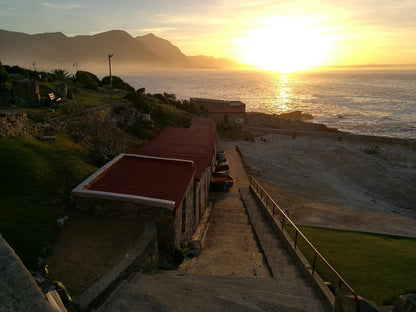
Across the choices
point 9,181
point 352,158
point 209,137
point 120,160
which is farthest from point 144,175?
point 352,158

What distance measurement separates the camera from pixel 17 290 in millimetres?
3354

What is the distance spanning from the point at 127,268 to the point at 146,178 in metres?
5.28

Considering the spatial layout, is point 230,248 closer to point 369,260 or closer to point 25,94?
point 369,260

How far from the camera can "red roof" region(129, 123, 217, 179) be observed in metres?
17.8

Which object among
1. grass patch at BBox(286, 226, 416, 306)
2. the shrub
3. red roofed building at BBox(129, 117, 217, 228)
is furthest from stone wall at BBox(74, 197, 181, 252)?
the shrub

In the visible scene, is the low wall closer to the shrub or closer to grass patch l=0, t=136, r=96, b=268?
grass patch l=0, t=136, r=96, b=268

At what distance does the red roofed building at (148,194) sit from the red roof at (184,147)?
78.6 inches

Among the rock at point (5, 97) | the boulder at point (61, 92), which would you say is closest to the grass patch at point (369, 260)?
the rock at point (5, 97)

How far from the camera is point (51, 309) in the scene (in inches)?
130

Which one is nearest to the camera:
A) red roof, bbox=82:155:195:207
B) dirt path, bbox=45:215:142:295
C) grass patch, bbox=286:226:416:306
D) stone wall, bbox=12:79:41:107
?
dirt path, bbox=45:215:142:295

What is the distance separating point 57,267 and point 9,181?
5.32 meters

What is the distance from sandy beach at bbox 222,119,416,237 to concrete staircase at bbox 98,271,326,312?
9654 millimetres

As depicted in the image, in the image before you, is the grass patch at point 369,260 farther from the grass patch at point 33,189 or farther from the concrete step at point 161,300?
the grass patch at point 33,189

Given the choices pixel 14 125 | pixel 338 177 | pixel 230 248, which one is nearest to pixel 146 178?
pixel 230 248
